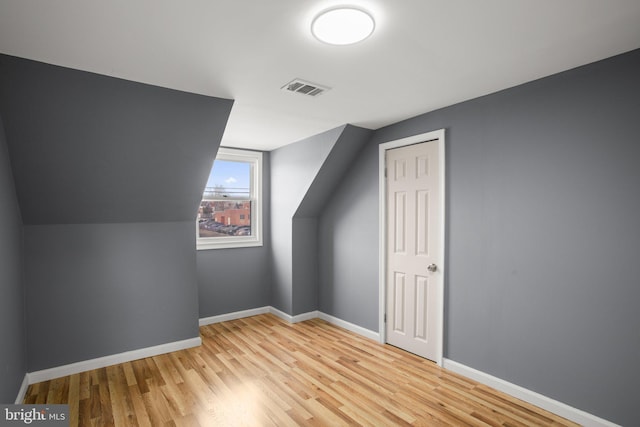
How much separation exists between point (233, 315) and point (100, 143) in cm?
282

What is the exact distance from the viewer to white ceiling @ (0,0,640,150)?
1572mm

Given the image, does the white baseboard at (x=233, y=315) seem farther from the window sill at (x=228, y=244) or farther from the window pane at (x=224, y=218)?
the window pane at (x=224, y=218)

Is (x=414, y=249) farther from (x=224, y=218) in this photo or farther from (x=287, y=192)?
(x=224, y=218)

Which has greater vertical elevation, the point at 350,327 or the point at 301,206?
the point at 301,206

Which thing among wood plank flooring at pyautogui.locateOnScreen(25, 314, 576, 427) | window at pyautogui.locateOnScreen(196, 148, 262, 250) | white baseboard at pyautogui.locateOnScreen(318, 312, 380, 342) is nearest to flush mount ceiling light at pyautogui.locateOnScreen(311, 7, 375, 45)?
wood plank flooring at pyautogui.locateOnScreen(25, 314, 576, 427)

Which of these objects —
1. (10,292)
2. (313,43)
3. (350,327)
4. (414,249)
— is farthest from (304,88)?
(350,327)

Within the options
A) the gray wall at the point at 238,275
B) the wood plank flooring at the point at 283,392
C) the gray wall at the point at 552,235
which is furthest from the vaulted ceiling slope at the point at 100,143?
the gray wall at the point at 552,235

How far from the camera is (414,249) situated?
11.1 ft

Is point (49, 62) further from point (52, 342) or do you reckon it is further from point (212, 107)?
point (52, 342)

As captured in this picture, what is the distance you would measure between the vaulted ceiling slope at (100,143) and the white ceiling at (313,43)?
15 centimetres

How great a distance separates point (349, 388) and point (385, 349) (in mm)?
934

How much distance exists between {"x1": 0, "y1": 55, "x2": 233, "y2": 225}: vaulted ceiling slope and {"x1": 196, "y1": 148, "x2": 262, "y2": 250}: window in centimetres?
103

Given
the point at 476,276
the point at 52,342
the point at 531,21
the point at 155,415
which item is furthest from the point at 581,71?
the point at 52,342

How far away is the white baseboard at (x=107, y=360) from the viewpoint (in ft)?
9.46
